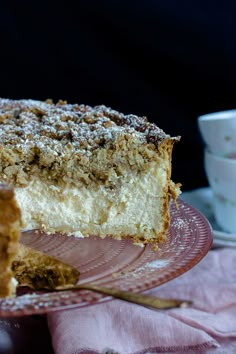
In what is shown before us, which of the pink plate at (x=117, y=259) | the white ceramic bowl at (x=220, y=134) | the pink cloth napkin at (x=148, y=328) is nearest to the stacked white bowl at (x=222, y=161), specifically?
the white ceramic bowl at (x=220, y=134)

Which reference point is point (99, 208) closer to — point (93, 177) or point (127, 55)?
point (93, 177)

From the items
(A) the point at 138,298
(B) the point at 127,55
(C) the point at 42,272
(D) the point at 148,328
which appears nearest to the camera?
(A) the point at 138,298

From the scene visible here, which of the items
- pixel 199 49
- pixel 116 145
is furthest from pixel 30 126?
pixel 199 49

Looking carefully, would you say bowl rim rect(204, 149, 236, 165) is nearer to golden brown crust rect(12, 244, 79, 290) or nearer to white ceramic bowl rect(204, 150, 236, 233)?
white ceramic bowl rect(204, 150, 236, 233)

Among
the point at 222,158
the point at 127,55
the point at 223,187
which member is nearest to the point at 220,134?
the point at 222,158

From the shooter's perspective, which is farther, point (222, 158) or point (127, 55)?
point (127, 55)

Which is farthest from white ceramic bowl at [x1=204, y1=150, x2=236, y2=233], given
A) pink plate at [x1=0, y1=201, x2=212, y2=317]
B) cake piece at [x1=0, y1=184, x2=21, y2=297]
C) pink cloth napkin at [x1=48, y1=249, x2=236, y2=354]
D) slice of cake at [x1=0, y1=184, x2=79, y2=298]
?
cake piece at [x1=0, y1=184, x2=21, y2=297]
